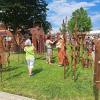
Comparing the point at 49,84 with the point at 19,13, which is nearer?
the point at 49,84

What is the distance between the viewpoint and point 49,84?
1853 cm

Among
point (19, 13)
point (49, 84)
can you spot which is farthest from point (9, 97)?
point (19, 13)

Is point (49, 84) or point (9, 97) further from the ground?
point (49, 84)

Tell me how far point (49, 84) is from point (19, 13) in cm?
3489

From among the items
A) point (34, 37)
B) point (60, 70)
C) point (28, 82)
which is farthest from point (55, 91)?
point (34, 37)

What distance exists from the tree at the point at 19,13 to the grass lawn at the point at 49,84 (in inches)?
1113

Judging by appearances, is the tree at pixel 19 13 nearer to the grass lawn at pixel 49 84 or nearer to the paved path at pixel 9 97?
the grass lawn at pixel 49 84

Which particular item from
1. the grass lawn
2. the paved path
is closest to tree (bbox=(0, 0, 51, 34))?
the grass lawn

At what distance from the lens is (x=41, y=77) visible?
21.0 meters

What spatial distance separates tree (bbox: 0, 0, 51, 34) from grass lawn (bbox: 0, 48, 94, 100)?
28.3 metres

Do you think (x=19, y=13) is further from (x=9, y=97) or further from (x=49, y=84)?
(x=9, y=97)

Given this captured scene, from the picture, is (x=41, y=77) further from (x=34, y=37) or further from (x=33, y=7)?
(x=33, y=7)

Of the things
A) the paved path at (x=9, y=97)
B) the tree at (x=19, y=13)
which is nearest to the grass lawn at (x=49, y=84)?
the paved path at (x=9, y=97)

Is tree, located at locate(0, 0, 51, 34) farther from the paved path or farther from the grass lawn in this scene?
the paved path
